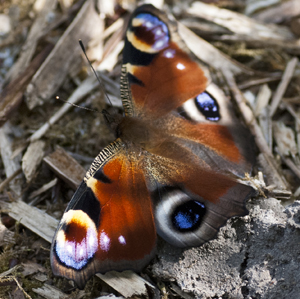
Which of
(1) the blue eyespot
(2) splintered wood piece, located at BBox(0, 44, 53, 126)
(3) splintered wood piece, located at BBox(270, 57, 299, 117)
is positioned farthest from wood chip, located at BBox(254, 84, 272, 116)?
(2) splintered wood piece, located at BBox(0, 44, 53, 126)

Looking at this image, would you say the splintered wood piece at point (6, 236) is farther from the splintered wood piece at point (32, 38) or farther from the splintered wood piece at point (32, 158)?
the splintered wood piece at point (32, 38)

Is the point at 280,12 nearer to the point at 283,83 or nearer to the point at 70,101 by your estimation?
the point at 283,83

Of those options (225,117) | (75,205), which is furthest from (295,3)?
(75,205)

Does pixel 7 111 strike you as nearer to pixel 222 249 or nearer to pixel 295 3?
pixel 222 249

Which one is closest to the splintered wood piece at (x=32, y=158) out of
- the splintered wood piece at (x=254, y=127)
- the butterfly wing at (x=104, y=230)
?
the butterfly wing at (x=104, y=230)

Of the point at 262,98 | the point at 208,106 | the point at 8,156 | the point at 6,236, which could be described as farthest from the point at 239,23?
the point at 6,236

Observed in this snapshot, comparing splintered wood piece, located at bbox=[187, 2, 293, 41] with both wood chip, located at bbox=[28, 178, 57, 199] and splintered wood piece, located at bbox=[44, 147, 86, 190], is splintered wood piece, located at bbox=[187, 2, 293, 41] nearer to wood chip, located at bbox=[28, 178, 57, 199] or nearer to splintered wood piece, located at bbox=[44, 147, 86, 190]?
splintered wood piece, located at bbox=[44, 147, 86, 190]
